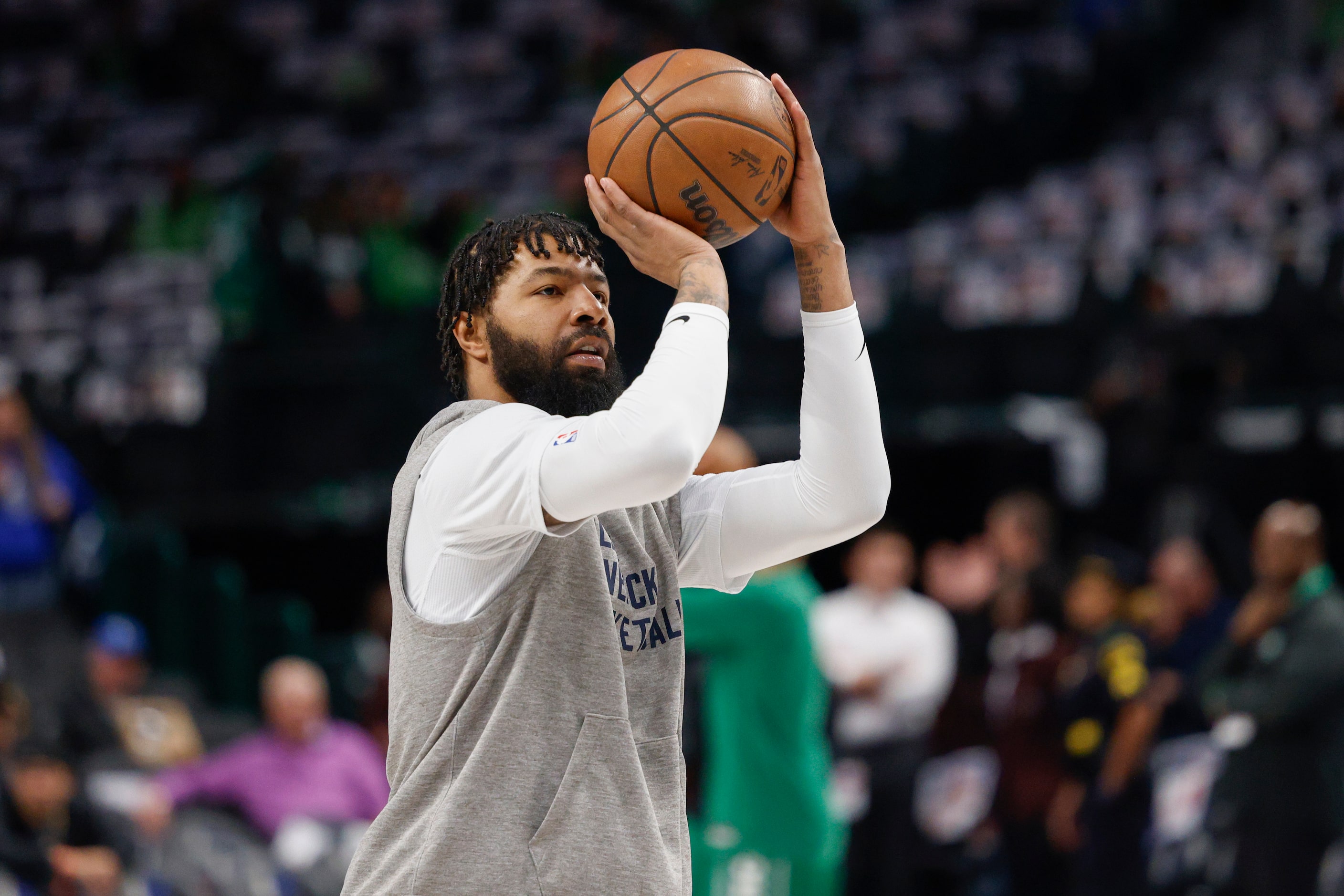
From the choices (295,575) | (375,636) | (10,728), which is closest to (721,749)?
(10,728)

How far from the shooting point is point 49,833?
6.24 metres

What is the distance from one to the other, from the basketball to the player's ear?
31cm

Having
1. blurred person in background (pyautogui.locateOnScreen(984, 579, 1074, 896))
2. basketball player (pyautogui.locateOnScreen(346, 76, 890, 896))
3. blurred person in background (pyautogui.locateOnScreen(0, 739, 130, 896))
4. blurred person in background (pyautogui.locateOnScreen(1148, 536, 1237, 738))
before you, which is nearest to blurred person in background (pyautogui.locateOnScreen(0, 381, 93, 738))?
blurred person in background (pyautogui.locateOnScreen(0, 739, 130, 896))

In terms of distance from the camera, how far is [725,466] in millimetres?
4504

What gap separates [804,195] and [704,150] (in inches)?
7.7

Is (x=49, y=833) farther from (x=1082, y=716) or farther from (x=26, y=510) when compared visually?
(x=1082, y=716)

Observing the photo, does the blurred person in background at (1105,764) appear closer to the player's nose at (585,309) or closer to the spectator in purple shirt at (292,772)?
the spectator in purple shirt at (292,772)

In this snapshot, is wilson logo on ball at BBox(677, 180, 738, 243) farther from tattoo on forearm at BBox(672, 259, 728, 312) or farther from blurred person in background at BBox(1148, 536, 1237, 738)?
blurred person in background at BBox(1148, 536, 1237, 738)

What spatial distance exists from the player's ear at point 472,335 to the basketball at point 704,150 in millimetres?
315

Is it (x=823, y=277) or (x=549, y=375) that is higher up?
(x=823, y=277)

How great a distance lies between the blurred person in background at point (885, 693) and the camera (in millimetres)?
6988

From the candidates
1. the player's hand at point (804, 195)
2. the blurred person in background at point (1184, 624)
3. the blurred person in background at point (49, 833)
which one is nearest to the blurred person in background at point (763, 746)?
the player's hand at point (804, 195)

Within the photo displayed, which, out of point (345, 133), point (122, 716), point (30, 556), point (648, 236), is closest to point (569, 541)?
point (648, 236)

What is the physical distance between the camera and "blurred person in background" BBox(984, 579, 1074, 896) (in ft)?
22.6
